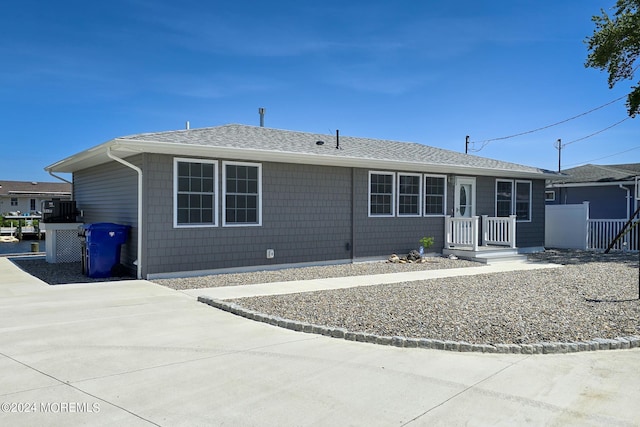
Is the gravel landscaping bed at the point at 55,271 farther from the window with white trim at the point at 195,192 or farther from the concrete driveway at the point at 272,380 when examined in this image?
the concrete driveway at the point at 272,380

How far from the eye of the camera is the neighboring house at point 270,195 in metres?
10.0

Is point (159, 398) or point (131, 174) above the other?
point (131, 174)

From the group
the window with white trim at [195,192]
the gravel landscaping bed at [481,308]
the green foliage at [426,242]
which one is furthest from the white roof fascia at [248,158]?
the gravel landscaping bed at [481,308]

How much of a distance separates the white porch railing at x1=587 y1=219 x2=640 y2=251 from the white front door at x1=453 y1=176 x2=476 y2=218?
5467mm

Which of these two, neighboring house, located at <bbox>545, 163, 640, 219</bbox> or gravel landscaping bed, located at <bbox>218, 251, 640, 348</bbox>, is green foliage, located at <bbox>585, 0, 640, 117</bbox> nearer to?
neighboring house, located at <bbox>545, 163, 640, 219</bbox>

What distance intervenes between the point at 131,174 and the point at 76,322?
5131mm

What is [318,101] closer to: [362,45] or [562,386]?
[362,45]

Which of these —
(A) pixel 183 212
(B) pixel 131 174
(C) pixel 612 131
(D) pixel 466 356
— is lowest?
(D) pixel 466 356

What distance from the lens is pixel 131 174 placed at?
10719mm

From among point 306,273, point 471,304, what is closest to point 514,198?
point 306,273

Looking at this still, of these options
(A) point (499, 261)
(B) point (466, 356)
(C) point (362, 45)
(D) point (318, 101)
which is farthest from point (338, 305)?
(D) point (318, 101)

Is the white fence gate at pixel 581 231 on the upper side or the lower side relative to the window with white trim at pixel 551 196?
lower

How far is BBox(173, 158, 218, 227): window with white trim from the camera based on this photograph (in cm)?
1025

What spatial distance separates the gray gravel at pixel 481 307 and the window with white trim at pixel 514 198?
5.80 meters
